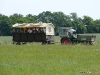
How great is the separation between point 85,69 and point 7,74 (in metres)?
3.35

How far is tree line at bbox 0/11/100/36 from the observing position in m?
101

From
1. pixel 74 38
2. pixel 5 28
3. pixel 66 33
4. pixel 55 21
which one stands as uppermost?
pixel 55 21

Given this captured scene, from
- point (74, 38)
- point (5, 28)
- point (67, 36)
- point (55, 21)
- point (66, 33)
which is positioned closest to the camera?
point (74, 38)

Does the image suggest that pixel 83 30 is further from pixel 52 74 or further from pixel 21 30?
pixel 52 74

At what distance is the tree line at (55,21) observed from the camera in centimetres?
10051

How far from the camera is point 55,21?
123750 millimetres

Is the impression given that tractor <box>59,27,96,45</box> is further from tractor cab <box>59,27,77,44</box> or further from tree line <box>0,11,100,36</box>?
tree line <box>0,11,100,36</box>

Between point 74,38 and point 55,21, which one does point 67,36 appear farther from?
point 55,21

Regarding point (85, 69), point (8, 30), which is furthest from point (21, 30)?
point (8, 30)

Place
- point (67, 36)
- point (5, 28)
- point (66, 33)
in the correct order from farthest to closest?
point (5, 28) → point (66, 33) → point (67, 36)

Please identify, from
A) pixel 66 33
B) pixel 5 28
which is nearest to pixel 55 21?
pixel 5 28

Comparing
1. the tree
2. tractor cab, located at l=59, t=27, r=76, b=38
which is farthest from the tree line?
tractor cab, located at l=59, t=27, r=76, b=38

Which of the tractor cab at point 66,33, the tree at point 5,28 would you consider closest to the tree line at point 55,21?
the tree at point 5,28

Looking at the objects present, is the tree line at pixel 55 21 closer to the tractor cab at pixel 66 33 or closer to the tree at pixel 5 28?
the tree at pixel 5 28
